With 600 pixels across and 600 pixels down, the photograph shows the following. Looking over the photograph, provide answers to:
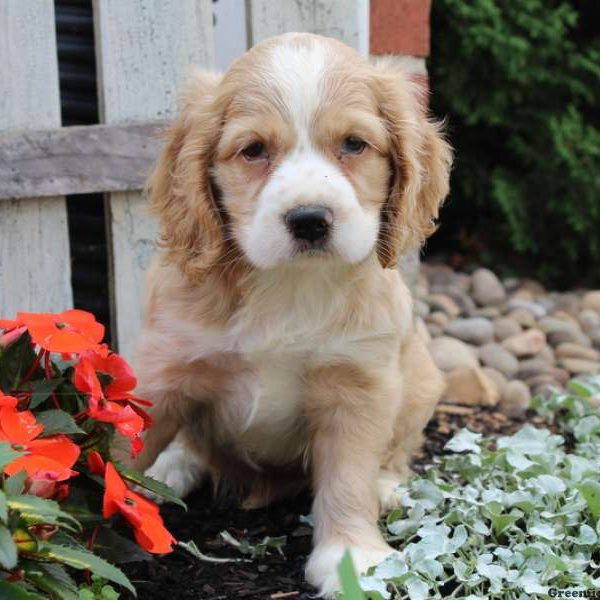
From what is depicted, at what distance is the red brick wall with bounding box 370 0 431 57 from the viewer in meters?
4.64

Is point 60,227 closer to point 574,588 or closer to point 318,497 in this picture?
point 318,497

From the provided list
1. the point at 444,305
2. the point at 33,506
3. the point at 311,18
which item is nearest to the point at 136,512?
the point at 33,506

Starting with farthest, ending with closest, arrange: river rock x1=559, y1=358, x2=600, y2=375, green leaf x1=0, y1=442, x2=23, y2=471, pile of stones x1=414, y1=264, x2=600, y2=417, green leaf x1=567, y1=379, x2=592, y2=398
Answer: river rock x1=559, y1=358, x2=600, y2=375 < pile of stones x1=414, y1=264, x2=600, y2=417 < green leaf x1=567, y1=379, x2=592, y2=398 < green leaf x1=0, y1=442, x2=23, y2=471

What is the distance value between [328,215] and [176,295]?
676 millimetres

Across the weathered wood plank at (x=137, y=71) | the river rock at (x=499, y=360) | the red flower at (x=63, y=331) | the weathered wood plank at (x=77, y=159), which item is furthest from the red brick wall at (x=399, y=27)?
the red flower at (x=63, y=331)

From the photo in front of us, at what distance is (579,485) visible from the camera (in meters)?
3.20

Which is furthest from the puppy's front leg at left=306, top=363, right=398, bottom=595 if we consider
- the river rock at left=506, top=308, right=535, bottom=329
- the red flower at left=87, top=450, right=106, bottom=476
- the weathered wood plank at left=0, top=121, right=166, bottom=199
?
the river rock at left=506, top=308, right=535, bottom=329

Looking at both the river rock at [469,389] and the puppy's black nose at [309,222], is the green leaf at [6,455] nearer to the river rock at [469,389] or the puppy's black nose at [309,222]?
the puppy's black nose at [309,222]

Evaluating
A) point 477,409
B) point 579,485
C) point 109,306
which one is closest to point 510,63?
point 477,409

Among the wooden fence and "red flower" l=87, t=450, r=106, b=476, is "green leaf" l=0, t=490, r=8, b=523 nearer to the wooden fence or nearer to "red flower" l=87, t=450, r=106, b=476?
"red flower" l=87, t=450, r=106, b=476

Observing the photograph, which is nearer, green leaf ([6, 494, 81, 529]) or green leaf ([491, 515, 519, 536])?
green leaf ([6, 494, 81, 529])

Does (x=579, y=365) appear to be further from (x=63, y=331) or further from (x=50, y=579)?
(x=50, y=579)

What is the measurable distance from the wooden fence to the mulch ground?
2.86ft

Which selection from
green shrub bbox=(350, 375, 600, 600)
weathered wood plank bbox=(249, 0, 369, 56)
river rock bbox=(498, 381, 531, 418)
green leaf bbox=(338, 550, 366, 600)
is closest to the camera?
green leaf bbox=(338, 550, 366, 600)
